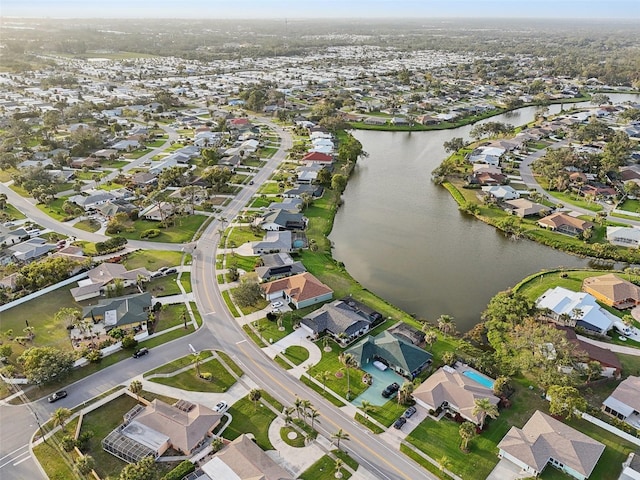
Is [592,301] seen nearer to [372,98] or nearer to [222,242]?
[222,242]

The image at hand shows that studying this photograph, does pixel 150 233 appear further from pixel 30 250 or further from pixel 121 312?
pixel 121 312

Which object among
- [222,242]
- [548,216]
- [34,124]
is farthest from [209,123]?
[548,216]

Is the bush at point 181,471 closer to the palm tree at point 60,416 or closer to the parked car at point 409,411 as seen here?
the palm tree at point 60,416

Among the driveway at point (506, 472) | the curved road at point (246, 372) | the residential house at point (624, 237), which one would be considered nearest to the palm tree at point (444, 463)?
the curved road at point (246, 372)

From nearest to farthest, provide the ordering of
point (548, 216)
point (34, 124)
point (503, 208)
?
point (548, 216), point (503, 208), point (34, 124)

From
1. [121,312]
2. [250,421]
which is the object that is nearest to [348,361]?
[250,421]

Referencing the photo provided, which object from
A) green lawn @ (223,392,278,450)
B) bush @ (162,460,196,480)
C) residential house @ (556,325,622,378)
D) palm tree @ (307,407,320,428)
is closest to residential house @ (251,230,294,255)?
green lawn @ (223,392,278,450)

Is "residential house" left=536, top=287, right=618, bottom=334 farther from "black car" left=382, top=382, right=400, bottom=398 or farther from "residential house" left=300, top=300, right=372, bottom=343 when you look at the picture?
"black car" left=382, top=382, right=400, bottom=398
